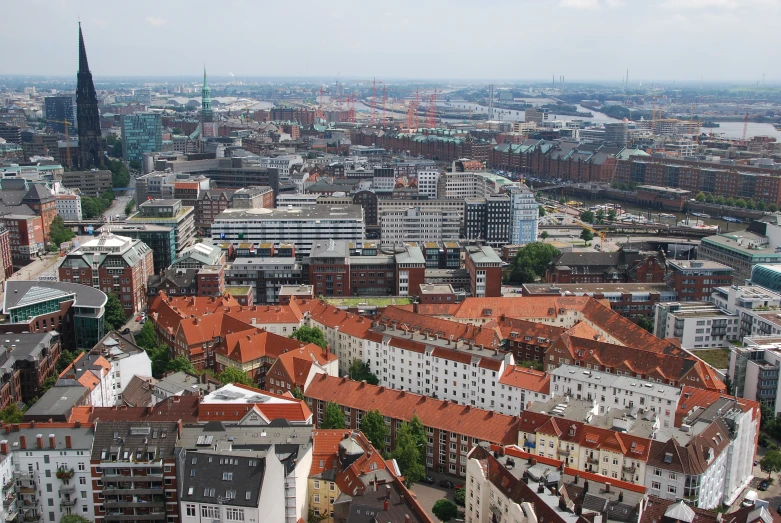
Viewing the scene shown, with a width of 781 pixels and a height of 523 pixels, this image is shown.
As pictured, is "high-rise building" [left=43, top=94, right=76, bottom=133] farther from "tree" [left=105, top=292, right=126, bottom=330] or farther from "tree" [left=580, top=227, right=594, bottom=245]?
"tree" [left=105, top=292, right=126, bottom=330]

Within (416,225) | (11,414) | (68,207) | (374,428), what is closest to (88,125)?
(68,207)

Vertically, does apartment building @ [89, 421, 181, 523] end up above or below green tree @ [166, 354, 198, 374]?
above

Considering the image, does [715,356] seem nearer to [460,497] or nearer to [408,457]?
[460,497]

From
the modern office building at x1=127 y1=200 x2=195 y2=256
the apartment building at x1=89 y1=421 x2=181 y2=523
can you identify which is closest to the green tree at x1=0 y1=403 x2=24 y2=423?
the apartment building at x1=89 y1=421 x2=181 y2=523

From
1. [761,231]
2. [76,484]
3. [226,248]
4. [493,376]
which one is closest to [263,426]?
[76,484]

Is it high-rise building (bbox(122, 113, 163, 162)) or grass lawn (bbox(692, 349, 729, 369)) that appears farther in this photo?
high-rise building (bbox(122, 113, 163, 162))

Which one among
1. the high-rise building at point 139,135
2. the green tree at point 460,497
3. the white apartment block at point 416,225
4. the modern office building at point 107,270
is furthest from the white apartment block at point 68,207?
the green tree at point 460,497
